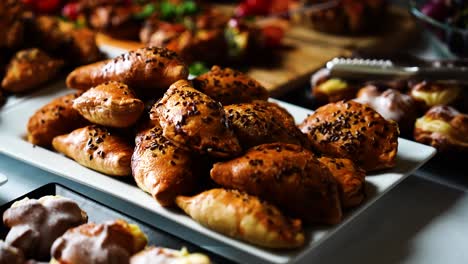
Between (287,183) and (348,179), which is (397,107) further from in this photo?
(287,183)

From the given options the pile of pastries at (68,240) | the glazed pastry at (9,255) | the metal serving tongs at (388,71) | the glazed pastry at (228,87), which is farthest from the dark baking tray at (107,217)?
the metal serving tongs at (388,71)

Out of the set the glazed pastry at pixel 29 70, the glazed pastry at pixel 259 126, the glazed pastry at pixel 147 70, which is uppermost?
the glazed pastry at pixel 147 70

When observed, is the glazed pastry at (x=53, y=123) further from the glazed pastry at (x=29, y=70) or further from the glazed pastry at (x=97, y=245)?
the glazed pastry at (x=97, y=245)

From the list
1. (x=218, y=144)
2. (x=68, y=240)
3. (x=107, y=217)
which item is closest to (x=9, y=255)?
(x=68, y=240)

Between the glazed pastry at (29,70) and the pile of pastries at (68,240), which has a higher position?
the pile of pastries at (68,240)

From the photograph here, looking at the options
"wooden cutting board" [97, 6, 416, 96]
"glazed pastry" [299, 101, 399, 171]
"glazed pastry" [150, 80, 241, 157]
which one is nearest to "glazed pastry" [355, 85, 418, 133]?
"glazed pastry" [299, 101, 399, 171]

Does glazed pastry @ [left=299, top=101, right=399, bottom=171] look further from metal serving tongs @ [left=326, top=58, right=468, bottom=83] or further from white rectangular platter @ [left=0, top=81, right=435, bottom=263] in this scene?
metal serving tongs @ [left=326, top=58, right=468, bottom=83]

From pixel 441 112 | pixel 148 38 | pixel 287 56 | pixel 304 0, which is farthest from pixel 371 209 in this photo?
pixel 304 0
